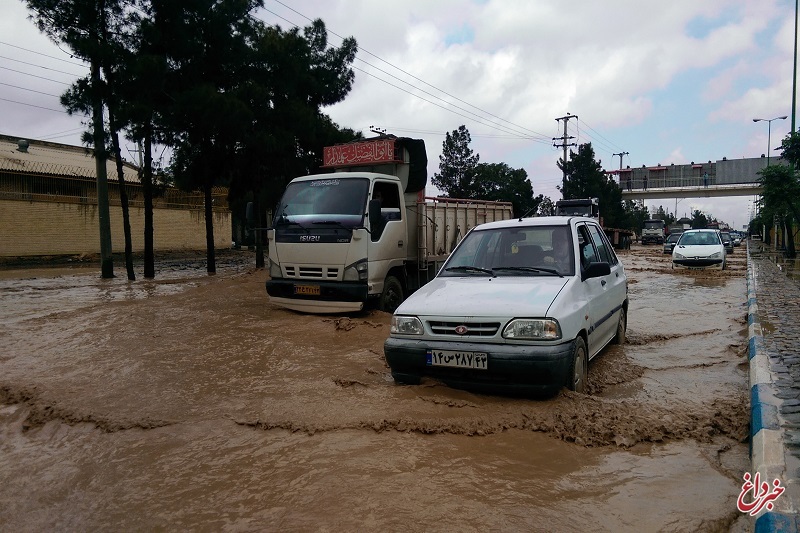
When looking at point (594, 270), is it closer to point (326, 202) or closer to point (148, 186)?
point (326, 202)

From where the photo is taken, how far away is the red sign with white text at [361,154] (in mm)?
9906

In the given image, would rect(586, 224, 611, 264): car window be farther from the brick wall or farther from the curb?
the brick wall

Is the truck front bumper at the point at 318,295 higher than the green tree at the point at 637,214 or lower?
lower

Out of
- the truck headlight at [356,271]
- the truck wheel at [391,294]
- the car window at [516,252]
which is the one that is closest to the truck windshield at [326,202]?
the truck headlight at [356,271]

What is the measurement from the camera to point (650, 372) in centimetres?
625

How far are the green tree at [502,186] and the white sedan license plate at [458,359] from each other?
131 ft

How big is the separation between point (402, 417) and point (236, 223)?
4227 centimetres

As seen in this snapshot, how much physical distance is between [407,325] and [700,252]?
60.5 ft

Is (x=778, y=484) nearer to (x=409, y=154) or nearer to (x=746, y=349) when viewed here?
(x=746, y=349)

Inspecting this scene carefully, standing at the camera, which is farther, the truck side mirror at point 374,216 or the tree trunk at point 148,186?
the tree trunk at point 148,186

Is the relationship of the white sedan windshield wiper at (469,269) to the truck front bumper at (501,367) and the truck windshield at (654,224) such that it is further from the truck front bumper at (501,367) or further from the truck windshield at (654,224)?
the truck windshield at (654,224)

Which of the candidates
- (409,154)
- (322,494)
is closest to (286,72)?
(409,154)

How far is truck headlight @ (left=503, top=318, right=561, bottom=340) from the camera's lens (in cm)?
438

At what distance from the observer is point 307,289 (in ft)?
29.5
